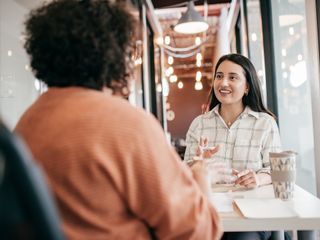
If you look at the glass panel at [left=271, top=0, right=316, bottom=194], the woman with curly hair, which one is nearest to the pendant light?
the glass panel at [left=271, top=0, right=316, bottom=194]

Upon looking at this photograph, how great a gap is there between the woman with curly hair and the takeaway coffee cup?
1.83 feet

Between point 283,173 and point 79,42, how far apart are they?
94 centimetres

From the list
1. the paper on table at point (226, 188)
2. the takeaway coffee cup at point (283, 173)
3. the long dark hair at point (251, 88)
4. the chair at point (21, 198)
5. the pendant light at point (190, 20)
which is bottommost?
the paper on table at point (226, 188)

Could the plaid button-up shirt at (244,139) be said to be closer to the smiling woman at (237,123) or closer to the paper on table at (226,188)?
the smiling woman at (237,123)

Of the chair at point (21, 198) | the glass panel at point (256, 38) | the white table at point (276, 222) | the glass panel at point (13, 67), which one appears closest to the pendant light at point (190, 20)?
the glass panel at point (256, 38)

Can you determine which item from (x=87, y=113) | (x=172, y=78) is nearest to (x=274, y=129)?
(x=87, y=113)

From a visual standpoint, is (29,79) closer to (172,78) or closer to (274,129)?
(274,129)

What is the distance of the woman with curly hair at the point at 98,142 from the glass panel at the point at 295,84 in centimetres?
156

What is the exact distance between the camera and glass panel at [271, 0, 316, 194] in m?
2.34

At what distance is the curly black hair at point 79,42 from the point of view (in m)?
0.80

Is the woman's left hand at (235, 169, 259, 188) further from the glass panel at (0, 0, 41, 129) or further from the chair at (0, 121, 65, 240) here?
the chair at (0, 121, 65, 240)

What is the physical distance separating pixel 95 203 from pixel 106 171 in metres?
0.07

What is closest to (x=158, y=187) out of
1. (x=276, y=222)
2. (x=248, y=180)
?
(x=276, y=222)

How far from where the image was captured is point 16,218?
42cm
